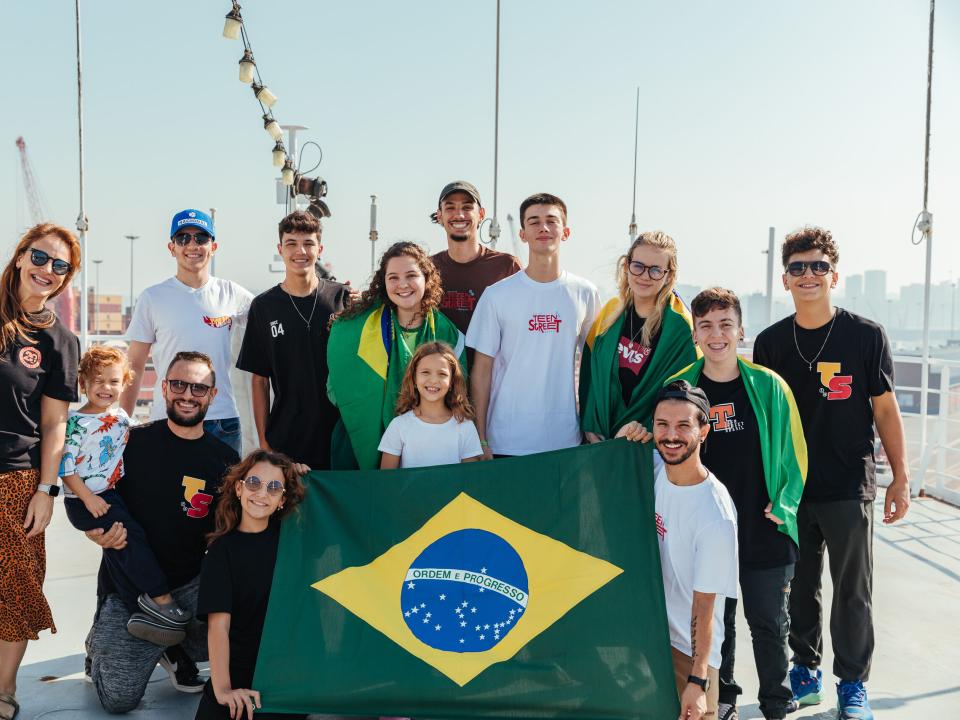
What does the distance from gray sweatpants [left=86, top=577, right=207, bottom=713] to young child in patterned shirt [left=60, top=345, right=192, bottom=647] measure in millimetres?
105

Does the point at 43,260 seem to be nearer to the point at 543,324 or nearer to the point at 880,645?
the point at 543,324

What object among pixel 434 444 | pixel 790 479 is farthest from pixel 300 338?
pixel 790 479

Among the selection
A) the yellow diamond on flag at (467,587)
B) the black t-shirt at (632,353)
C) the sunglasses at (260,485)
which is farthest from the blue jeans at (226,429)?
the black t-shirt at (632,353)

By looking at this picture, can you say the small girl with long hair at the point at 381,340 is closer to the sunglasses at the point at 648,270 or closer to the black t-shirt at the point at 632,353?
the black t-shirt at the point at 632,353

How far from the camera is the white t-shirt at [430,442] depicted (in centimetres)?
387

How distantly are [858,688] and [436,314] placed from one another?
9.08 ft

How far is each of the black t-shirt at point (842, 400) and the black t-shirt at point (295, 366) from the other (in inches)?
97.2

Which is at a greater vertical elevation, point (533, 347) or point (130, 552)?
point (533, 347)

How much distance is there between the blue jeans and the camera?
183 inches

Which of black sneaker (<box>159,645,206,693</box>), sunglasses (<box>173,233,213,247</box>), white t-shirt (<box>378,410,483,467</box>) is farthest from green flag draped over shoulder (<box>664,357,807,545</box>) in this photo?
sunglasses (<box>173,233,213,247</box>)

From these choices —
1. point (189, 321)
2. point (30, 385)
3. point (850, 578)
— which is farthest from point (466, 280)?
point (850, 578)

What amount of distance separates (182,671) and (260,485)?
4.39ft

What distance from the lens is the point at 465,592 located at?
11.5ft

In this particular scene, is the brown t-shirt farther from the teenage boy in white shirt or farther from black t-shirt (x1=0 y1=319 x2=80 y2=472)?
black t-shirt (x1=0 y1=319 x2=80 y2=472)
